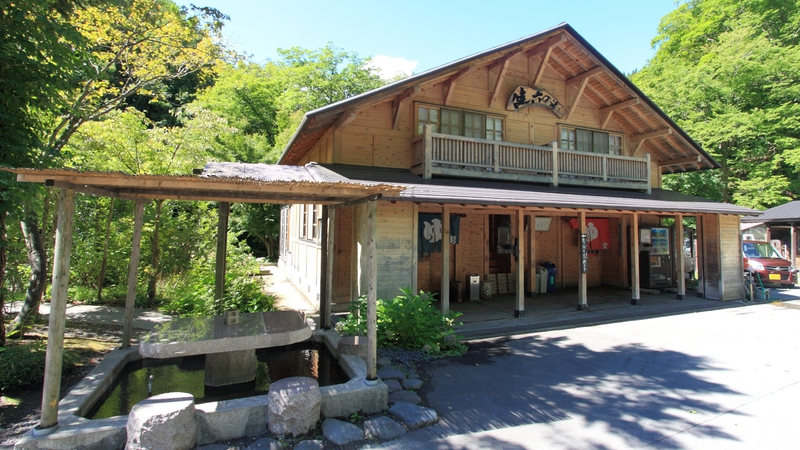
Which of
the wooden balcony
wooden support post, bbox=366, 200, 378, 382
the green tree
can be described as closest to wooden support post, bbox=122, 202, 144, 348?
wooden support post, bbox=366, 200, 378, 382

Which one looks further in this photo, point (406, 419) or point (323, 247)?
point (323, 247)

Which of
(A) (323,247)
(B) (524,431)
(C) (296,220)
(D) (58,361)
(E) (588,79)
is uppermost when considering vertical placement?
(E) (588,79)

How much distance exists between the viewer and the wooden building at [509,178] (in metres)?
8.42

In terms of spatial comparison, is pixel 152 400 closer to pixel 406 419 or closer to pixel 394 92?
pixel 406 419

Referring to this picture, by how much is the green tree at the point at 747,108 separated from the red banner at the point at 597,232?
40.8 feet

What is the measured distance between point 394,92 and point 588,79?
258 inches

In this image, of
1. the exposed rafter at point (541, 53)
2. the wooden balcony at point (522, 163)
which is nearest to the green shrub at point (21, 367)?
the wooden balcony at point (522, 163)

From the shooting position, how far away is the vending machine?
41.8ft

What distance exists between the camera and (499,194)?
8.52 m

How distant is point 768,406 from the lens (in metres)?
4.75

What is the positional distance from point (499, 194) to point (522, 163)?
2.28 meters

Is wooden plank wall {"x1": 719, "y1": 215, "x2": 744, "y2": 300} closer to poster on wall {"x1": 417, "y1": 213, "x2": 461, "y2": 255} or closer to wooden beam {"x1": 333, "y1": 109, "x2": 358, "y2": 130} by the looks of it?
poster on wall {"x1": 417, "y1": 213, "x2": 461, "y2": 255}

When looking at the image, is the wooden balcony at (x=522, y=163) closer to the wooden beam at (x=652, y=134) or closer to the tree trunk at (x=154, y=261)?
the wooden beam at (x=652, y=134)

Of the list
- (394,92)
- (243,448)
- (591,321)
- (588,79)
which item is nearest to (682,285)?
(591,321)
